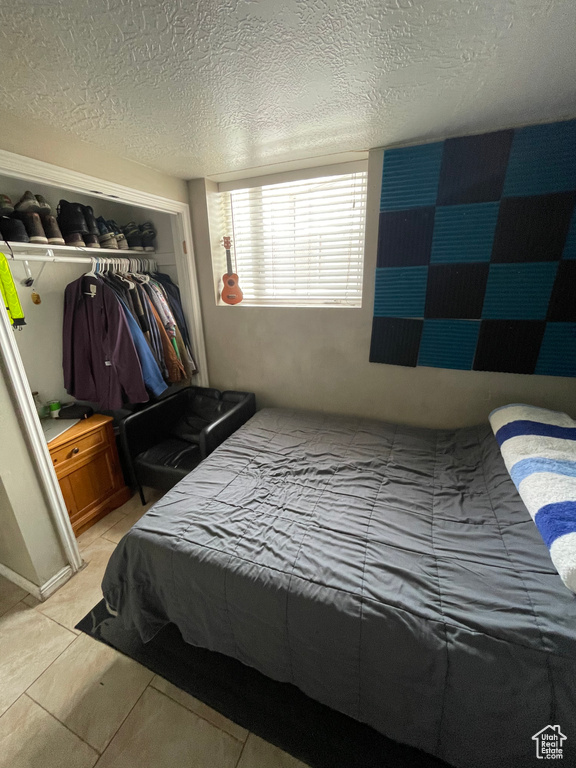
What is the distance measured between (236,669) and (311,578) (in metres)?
0.65

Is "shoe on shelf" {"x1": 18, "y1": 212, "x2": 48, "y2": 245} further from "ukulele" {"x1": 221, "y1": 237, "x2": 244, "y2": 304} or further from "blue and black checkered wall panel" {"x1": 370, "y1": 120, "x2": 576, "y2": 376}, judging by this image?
"blue and black checkered wall panel" {"x1": 370, "y1": 120, "x2": 576, "y2": 376}

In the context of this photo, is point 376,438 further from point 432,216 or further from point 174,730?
point 174,730

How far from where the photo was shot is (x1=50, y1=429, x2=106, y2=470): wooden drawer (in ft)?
5.72

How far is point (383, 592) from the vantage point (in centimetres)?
94

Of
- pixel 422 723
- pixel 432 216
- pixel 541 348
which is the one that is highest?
pixel 432 216

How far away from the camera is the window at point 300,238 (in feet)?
6.60

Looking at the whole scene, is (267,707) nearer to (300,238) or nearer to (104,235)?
(300,238)

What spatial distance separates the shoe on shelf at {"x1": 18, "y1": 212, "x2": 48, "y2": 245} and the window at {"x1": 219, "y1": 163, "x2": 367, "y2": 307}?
3.92 feet

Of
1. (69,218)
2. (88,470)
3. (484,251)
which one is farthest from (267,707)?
(69,218)

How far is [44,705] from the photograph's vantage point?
1.15 metres

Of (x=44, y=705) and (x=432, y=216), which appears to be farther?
(x=432, y=216)

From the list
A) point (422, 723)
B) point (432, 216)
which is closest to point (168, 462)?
point (422, 723)

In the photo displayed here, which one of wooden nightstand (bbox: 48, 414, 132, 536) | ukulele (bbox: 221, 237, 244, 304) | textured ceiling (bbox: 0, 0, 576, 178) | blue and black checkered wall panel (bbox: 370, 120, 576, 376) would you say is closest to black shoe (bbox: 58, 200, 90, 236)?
textured ceiling (bbox: 0, 0, 576, 178)

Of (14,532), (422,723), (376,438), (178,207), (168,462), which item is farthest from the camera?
(178,207)
